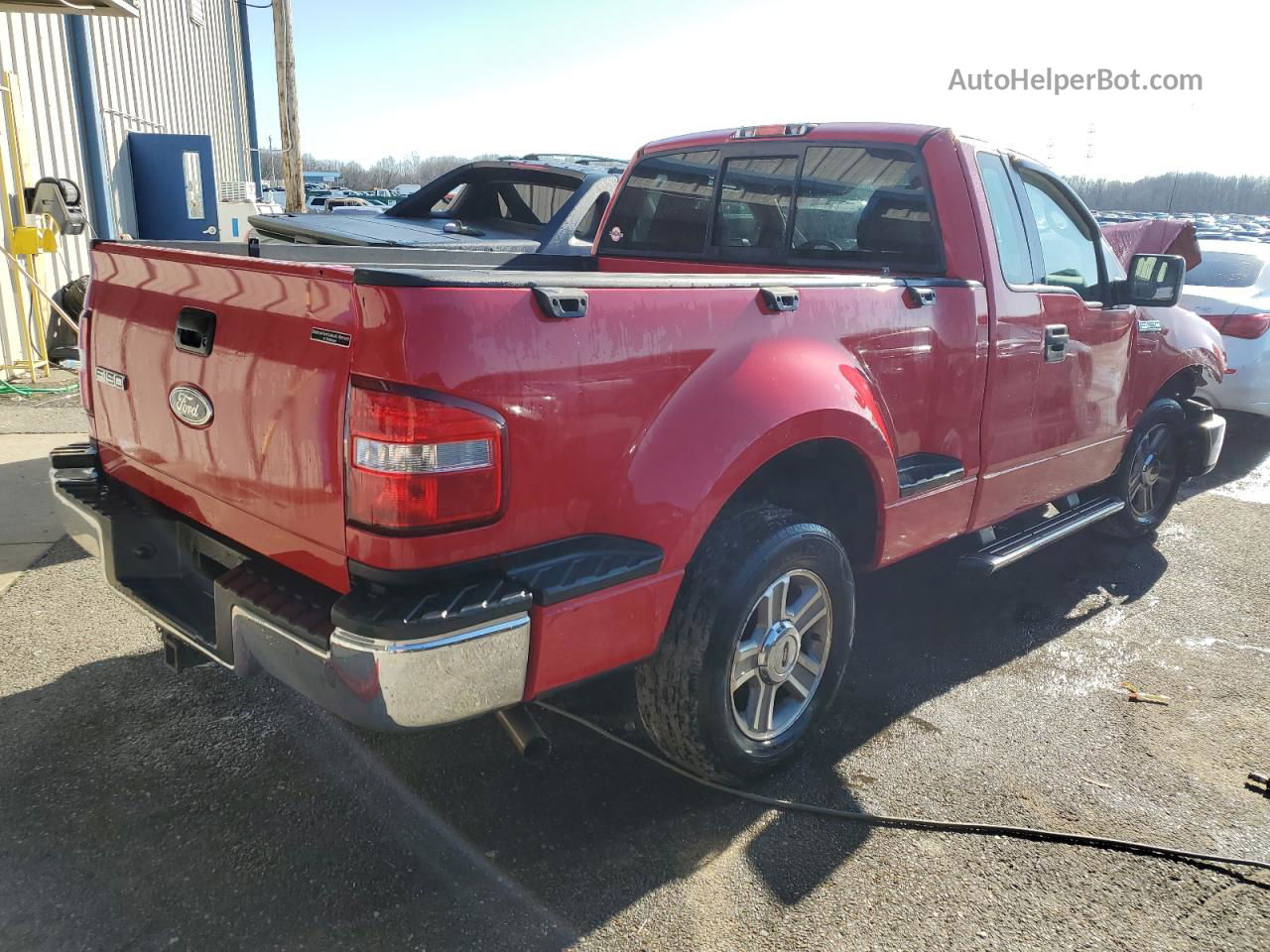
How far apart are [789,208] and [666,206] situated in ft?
2.32

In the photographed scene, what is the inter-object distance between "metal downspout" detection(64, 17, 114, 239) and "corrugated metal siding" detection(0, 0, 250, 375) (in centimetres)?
16

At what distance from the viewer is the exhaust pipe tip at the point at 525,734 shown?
236cm

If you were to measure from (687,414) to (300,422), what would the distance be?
38.2 inches

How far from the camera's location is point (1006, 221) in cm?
384

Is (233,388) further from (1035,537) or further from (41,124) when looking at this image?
(41,124)

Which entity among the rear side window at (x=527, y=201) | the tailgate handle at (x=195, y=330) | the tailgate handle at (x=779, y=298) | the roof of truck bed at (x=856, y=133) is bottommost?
the tailgate handle at (x=195, y=330)

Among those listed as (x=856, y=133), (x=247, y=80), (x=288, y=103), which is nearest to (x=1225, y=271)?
(x=856, y=133)

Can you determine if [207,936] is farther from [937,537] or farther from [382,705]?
[937,537]

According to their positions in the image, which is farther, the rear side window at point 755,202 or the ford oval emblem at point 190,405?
the rear side window at point 755,202

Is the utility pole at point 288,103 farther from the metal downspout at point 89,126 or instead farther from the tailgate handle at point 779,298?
the tailgate handle at point 779,298

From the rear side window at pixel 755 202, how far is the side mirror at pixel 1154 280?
5.89 feet

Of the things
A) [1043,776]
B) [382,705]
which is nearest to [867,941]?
[1043,776]

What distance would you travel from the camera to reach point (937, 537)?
3.55 metres

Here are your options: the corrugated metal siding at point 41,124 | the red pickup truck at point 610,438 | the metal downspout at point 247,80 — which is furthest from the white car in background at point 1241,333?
the metal downspout at point 247,80
